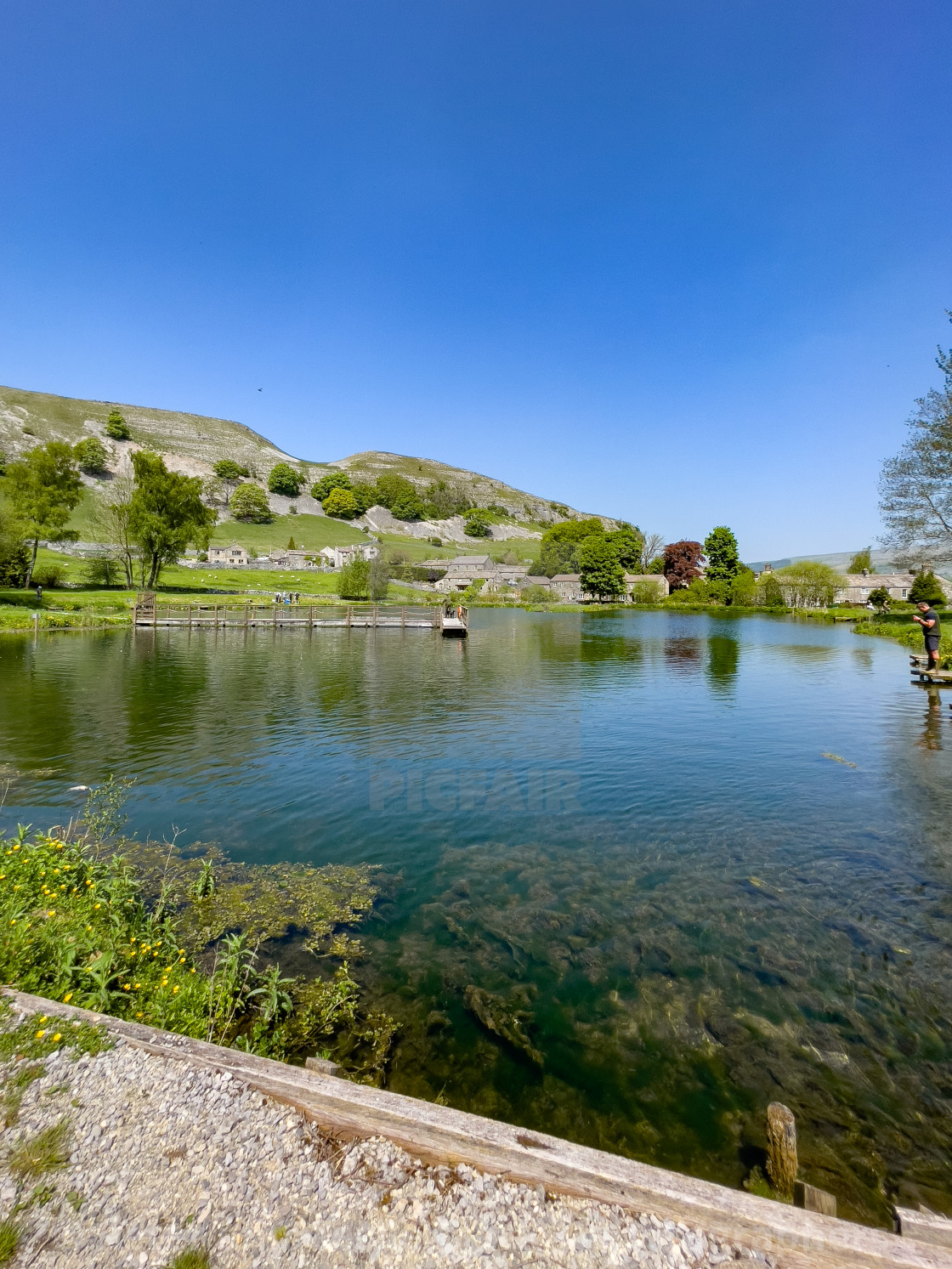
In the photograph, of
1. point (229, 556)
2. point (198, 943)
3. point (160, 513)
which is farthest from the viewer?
point (229, 556)

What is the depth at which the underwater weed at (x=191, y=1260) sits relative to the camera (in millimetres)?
3162

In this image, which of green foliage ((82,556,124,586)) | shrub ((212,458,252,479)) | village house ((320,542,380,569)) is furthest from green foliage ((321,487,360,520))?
green foliage ((82,556,124,586))

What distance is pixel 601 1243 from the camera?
3.27m

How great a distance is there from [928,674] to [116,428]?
21632 cm

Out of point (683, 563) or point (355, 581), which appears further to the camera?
point (683, 563)

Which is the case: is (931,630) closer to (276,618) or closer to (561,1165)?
(561,1165)

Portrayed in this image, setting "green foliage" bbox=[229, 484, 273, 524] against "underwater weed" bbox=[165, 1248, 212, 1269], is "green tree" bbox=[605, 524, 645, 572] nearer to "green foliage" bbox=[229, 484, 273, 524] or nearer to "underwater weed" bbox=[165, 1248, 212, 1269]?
"green foliage" bbox=[229, 484, 273, 524]

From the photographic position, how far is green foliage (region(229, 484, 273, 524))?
16788 cm

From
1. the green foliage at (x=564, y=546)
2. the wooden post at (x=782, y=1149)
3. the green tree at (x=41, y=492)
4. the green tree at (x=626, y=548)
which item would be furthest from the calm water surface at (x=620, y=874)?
the green foliage at (x=564, y=546)

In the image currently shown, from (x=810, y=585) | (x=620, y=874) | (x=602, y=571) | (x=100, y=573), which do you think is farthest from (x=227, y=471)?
(x=620, y=874)

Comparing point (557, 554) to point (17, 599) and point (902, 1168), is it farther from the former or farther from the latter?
point (902, 1168)

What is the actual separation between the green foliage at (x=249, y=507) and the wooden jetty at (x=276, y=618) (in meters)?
111

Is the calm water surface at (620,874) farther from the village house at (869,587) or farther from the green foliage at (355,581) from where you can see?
the village house at (869,587)

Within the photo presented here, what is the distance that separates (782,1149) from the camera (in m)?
4.36
